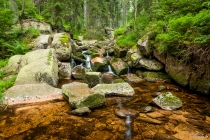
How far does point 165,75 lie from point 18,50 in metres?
8.93

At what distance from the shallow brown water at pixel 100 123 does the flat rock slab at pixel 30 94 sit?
0.41 m

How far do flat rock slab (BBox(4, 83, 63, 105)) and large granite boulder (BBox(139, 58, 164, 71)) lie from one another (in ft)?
17.7

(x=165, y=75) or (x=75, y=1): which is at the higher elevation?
(x=75, y=1)

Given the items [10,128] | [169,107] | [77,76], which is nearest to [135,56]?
[77,76]

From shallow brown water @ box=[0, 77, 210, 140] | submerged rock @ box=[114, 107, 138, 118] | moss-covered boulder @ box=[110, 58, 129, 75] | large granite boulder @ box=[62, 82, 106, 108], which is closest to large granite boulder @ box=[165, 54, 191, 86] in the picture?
shallow brown water @ box=[0, 77, 210, 140]

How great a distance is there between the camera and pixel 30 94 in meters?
6.59

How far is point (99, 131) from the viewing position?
14.3ft

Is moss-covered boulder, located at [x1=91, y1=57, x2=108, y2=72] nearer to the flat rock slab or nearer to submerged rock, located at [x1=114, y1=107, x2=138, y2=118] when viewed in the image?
the flat rock slab

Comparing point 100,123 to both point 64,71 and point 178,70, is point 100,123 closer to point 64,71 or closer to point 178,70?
point 178,70

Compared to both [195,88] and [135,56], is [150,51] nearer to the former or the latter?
[135,56]

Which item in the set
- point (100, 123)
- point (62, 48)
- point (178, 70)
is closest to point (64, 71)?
point (62, 48)

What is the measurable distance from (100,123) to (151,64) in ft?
20.6

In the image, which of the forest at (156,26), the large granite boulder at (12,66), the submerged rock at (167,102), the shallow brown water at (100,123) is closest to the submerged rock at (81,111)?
the shallow brown water at (100,123)

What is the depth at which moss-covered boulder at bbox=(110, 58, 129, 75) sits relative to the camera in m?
10.8
